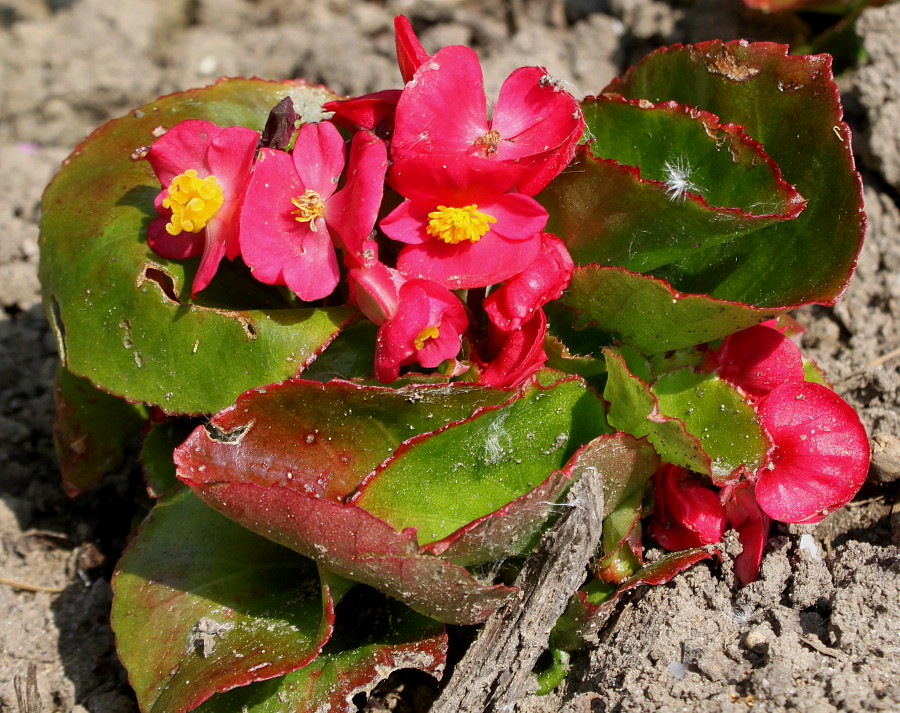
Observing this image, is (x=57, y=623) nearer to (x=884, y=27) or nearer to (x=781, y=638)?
(x=781, y=638)

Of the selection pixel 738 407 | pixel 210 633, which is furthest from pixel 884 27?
pixel 210 633

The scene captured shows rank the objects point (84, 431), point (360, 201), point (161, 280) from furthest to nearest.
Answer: point (84, 431)
point (161, 280)
point (360, 201)

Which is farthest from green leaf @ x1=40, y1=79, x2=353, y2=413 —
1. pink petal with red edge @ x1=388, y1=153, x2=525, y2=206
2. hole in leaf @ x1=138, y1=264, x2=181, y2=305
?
→ pink petal with red edge @ x1=388, y1=153, x2=525, y2=206

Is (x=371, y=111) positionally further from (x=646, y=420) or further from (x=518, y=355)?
(x=646, y=420)

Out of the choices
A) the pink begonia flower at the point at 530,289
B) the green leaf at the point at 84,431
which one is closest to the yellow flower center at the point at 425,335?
the pink begonia flower at the point at 530,289

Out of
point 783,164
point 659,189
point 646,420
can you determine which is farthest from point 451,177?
point 783,164

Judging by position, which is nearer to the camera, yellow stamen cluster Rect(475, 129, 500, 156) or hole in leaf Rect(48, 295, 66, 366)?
yellow stamen cluster Rect(475, 129, 500, 156)

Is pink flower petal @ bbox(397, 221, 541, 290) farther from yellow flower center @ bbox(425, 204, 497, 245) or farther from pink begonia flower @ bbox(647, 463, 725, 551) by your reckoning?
pink begonia flower @ bbox(647, 463, 725, 551)
